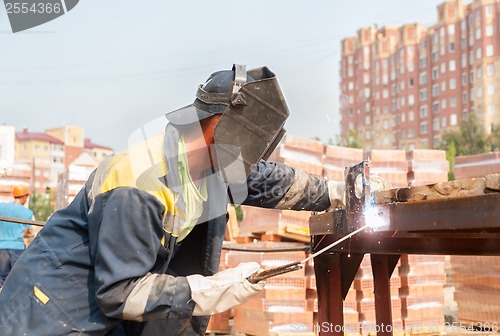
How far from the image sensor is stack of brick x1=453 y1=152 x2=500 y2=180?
7.47 meters

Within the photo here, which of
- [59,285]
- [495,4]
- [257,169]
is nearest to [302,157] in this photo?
[257,169]

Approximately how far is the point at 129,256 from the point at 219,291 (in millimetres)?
378

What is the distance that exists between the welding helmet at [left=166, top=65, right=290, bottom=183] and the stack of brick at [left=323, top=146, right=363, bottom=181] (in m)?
5.13

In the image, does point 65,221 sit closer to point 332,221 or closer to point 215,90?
point 215,90

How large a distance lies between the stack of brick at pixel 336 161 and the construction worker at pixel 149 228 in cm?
511

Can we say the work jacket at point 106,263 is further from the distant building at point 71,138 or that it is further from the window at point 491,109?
the distant building at point 71,138

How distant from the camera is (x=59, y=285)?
2.29 metres

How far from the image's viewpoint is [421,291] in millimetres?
7434

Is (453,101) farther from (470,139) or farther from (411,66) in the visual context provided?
(470,139)

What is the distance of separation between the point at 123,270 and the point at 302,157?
17.7 feet

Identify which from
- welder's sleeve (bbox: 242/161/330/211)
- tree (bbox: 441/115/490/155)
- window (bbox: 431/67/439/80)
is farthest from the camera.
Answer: window (bbox: 431/67/439/80)

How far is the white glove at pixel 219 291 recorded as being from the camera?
89.8 inches

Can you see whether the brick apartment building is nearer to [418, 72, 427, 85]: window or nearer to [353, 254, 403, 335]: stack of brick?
[418, 72, 427, 85]: window

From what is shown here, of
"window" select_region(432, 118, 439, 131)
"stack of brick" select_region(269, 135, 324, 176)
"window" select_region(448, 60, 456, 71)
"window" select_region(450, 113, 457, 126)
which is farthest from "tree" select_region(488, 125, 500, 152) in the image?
"stack of brick" select_region(269, 135, 324, 176)
